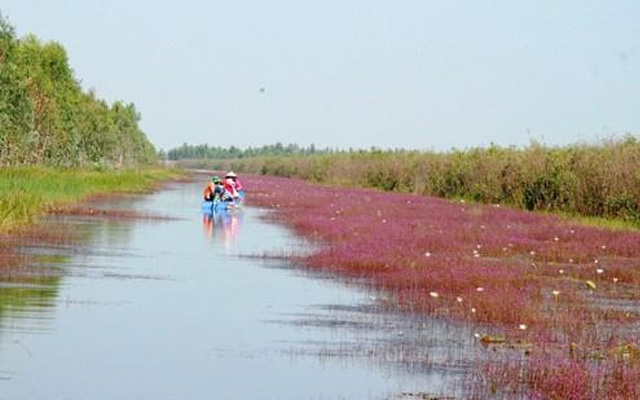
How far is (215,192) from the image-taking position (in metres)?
43.2

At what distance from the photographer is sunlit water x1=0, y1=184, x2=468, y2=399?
432 inches

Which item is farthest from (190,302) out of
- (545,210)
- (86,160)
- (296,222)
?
(86,160)

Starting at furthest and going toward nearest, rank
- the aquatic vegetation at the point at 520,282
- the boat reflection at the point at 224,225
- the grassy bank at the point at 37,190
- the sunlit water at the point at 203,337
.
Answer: the boat reflection at the point at 224,225, the grassy bank at the point at 37,190, the aquatic vegetation at the point at 520,282, the sunlit water at the point at 203,337

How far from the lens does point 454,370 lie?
12.0 metres

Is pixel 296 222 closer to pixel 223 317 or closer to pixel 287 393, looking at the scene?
pixel 223 317

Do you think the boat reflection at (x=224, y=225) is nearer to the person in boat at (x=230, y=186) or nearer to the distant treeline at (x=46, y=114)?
the person in boat at (x=230, y=186)

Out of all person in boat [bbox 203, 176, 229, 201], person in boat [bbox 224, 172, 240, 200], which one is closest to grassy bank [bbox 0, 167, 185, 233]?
person in boat [bbox 203, 176, 229, 201]

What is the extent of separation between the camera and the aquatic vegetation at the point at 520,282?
11734mm

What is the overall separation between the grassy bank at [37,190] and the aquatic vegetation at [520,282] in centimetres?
725

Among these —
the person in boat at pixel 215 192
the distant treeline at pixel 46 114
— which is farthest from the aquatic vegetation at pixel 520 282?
the distant treeline at pixel 46 114

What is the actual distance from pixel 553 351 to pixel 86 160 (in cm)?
6936

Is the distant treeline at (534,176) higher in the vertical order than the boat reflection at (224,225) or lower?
higher

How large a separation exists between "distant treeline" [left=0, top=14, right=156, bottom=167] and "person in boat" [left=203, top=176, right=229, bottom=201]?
25.1 feet

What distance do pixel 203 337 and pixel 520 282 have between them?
7.05m
